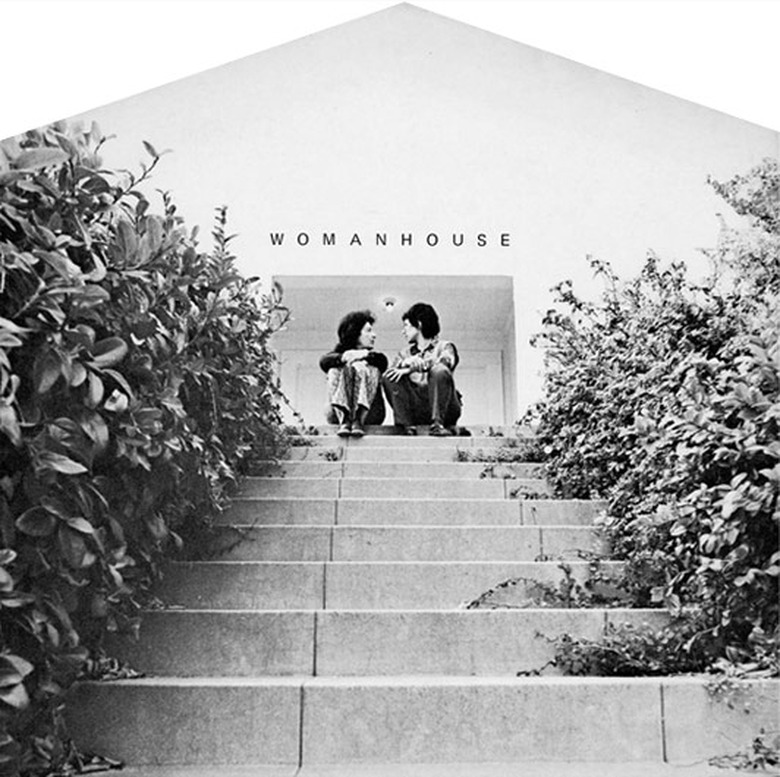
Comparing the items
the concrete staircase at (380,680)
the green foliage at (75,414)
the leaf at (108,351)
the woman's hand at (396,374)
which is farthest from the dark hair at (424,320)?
the leaf at (108,351)

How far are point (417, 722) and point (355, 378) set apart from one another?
11.1ft

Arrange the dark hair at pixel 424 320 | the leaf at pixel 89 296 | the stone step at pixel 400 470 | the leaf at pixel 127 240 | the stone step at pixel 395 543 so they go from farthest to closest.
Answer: the dark hair at pixel 424 320
the stone step at pixel 400 470
the stone step at pixel 395 543
the leaf at pixel 127 240
the leaf at pixel 89 296

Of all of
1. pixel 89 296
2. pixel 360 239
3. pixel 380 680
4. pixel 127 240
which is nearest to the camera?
pixel 89 296

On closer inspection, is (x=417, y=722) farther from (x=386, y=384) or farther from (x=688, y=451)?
(x=386, y=384)

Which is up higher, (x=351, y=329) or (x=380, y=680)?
(x=351, y=329)

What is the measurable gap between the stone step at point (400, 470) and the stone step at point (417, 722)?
2122 millimetres

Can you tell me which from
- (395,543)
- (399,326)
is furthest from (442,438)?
(399,326)

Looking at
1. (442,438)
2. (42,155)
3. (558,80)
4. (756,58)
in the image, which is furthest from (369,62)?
(42,155)

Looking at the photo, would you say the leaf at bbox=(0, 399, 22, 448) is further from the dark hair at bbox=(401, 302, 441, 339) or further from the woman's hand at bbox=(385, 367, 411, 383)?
the dark hair at bbox=(401, 302, 441, 339)

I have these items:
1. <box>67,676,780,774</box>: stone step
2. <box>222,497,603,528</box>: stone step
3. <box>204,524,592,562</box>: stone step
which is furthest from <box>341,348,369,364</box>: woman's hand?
<box>67,676,780,774</box>: stone step

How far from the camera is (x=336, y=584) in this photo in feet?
10.1

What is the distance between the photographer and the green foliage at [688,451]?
2490 millimetres

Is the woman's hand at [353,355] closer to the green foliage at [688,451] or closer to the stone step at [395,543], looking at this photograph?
the green foliage at [688,451]

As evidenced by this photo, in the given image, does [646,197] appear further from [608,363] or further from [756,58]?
[756,58]
